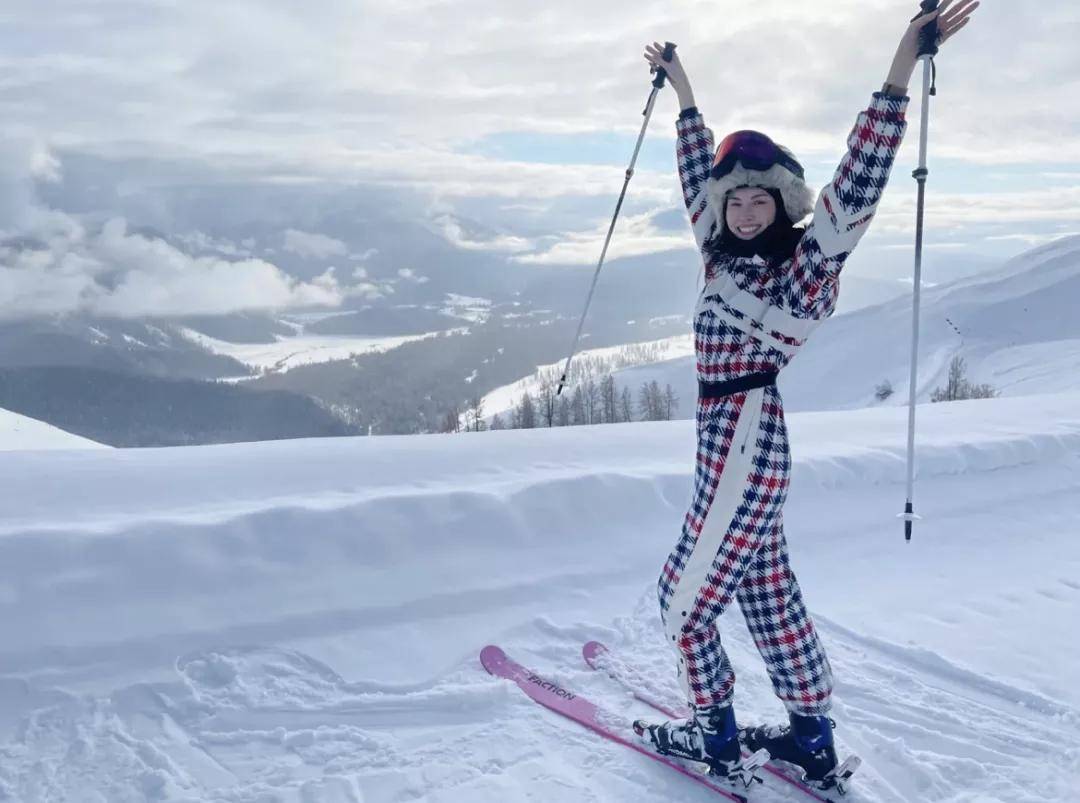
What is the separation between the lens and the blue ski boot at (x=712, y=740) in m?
3.36

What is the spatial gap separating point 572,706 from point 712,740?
80cm

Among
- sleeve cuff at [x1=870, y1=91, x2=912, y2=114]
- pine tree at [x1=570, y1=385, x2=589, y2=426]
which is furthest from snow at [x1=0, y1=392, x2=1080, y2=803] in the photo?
pine tree at [x1=570, y1=385, x2=589, y2=426]

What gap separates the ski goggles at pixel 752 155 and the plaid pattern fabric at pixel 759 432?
0.76ft

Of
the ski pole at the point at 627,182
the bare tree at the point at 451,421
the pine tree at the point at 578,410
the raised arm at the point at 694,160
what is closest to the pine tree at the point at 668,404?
the pine tree at the point at 578,410

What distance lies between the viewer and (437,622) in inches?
187

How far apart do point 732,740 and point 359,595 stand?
2293 millimetres

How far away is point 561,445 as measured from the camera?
7.36 meters

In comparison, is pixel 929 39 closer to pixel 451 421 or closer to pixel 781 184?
pixel 781 184

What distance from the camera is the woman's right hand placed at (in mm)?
3691

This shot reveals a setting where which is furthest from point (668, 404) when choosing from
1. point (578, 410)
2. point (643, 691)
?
point (643, 691)

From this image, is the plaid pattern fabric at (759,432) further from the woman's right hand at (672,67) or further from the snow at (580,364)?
the snow at (580,364)

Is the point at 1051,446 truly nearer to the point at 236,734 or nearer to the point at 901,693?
the point at 901,693

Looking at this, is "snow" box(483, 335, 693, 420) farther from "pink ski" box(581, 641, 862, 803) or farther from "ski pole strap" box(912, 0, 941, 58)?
"ski pole strap" box(912, 0, 941, 58)

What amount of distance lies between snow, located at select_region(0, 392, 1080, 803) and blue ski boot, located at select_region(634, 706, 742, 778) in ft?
0.46
